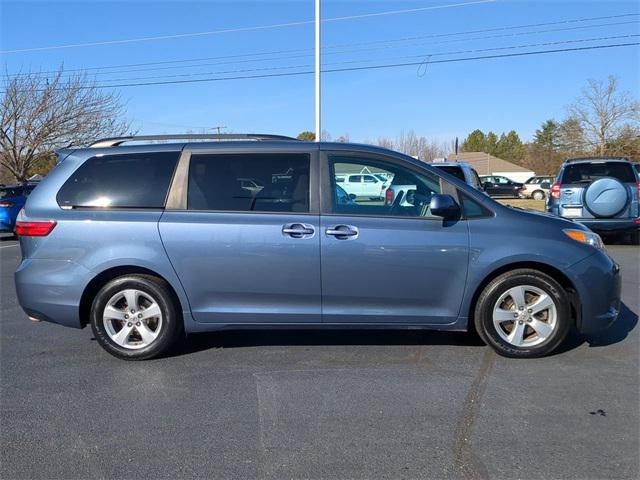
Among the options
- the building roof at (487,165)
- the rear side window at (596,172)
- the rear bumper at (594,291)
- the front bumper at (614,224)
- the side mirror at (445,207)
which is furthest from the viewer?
the building roof at (487,165)

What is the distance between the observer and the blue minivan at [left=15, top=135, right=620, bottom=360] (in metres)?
4.27

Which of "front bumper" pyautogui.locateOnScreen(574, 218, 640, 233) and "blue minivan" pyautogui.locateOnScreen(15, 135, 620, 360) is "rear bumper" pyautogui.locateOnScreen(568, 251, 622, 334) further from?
"front bumper" pyautogui.locateOnScreen(574, 218, 640, 233)

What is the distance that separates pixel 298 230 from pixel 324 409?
1.43m

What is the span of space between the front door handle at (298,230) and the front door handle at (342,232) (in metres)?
0.14

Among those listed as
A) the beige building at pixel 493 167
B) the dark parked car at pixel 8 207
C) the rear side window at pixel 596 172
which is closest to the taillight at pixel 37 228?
the rear side window at pixel 596 172

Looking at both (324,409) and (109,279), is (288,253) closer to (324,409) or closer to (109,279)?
(324,409)

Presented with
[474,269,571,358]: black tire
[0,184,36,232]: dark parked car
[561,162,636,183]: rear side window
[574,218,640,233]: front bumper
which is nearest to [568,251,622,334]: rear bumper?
[474,269,571,358]: black tire

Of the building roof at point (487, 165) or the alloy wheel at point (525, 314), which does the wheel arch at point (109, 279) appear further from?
the building roof at point (487, 165)

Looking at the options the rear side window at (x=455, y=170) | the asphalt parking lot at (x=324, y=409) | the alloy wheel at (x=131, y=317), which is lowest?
the asphalt parking lot at (x=324, y=409)

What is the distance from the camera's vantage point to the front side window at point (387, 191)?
4391 mm

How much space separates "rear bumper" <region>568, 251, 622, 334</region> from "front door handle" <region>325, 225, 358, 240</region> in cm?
175

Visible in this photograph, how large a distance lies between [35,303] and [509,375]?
3.92 meters

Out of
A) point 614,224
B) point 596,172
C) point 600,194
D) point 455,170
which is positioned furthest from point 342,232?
point 596,172

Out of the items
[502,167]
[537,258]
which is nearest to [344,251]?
[537,258]
